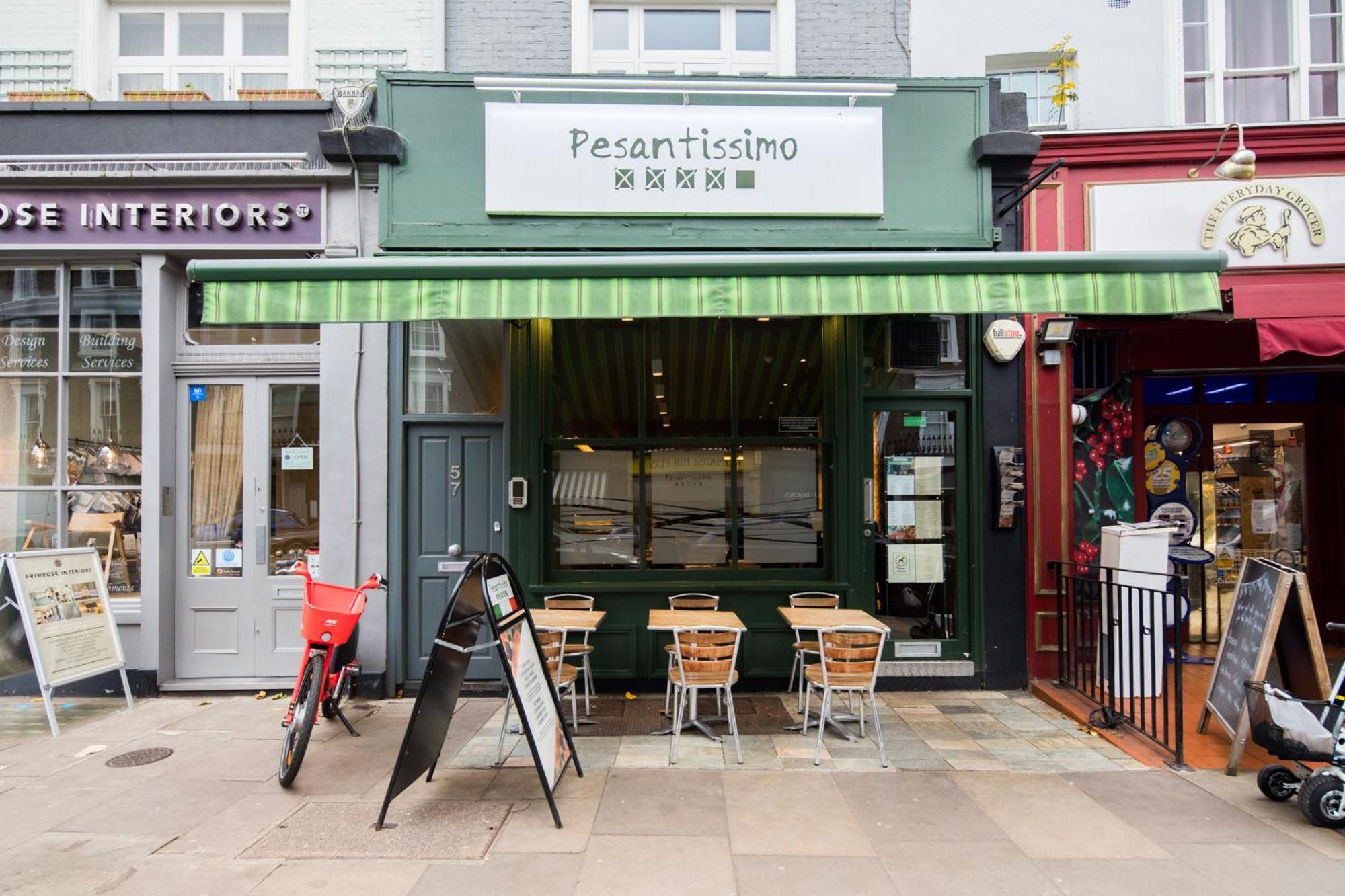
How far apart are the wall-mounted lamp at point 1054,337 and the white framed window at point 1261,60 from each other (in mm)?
2542

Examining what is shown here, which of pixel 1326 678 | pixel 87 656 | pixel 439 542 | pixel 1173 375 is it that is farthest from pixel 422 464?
pixel 1173 375

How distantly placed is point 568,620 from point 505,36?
570 cm

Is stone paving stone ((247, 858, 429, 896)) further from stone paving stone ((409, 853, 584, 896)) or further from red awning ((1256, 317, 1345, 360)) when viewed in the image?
red awning ((1256, 317, 1345, 360))

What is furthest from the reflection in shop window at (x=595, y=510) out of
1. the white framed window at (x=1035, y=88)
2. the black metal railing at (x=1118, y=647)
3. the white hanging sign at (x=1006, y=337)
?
the white framed window at (x=1035, y=88)

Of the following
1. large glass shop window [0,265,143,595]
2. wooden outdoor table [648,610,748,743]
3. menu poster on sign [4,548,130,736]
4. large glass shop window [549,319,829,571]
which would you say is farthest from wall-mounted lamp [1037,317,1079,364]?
menu poster on sign [4,548,130,736]

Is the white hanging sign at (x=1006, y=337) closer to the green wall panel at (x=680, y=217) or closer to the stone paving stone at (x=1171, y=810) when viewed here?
the green wall panel at (x=680, y=217)

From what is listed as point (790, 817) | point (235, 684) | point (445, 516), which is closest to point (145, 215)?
point (445, 516)

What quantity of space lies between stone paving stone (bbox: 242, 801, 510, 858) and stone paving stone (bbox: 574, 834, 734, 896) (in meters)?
0.65

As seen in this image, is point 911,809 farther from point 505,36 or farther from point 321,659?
point 505,36

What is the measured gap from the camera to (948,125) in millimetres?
7129

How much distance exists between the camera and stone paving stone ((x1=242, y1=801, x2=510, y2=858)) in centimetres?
432

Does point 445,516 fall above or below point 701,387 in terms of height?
below

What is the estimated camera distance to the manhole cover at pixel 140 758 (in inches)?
222

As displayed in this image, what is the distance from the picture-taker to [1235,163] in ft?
23.2
